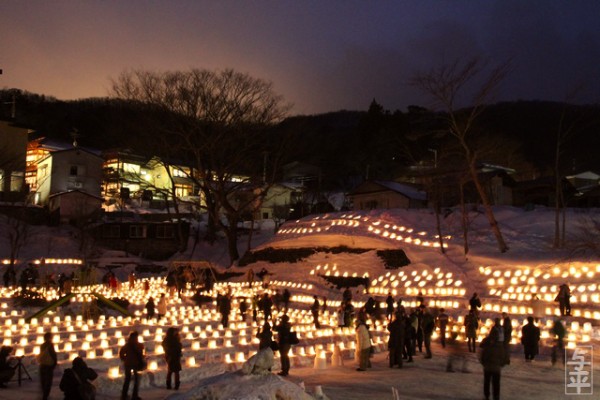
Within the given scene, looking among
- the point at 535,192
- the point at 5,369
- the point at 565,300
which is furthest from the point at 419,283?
the point at 535,192

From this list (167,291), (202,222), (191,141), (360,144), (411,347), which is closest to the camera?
(411,347)

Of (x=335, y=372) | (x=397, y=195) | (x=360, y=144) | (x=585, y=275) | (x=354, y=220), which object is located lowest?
(x=335, y=372)

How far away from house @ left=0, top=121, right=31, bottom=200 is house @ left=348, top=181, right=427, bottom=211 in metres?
27.4

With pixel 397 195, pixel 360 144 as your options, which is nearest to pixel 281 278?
pixel 397 195

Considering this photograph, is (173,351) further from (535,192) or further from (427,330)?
(535,192)

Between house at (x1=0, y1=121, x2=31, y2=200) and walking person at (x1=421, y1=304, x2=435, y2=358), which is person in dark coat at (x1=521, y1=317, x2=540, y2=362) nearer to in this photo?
walking person at (x1=421, y1=304, x2=435, y2=358)

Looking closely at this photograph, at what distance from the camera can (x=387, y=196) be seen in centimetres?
4481

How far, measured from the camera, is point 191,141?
123 ft

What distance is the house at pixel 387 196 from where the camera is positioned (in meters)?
43.7

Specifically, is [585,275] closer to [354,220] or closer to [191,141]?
[354,220]

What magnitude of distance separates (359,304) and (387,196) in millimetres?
21327

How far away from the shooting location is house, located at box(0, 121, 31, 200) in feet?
144

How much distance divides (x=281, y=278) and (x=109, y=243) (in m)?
18.1

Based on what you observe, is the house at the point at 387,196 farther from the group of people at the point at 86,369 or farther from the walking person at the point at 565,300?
the group of people at the point at 86,369
